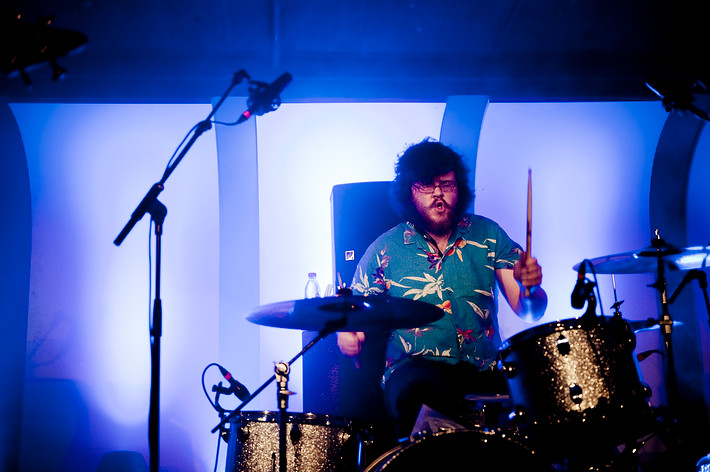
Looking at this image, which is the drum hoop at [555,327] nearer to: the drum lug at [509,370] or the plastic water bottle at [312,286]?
the drum lug at [509,370]

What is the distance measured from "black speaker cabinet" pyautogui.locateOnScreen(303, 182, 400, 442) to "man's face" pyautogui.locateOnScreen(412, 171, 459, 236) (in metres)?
0.34

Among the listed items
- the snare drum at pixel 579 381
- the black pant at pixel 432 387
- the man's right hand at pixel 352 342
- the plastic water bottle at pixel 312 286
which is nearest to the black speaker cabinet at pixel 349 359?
Answer: the plastic water bottle at pixel 312 286

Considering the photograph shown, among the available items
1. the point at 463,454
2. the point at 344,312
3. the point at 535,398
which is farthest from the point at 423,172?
the point at 463,454

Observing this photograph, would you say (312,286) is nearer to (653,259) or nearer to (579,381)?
(579,381)

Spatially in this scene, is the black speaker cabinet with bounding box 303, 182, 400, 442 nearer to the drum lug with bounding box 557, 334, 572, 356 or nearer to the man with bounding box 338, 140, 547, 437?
the man with bounding box 338, 140, 547, 437

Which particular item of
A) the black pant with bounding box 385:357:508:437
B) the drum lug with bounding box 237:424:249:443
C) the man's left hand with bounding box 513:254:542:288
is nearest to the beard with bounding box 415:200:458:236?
the man's left hand with bounding box 513:254:542:288

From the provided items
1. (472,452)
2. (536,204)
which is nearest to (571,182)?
(536,204)

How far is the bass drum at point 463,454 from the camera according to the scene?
5.98 feet

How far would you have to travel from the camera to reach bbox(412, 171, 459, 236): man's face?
3289 millimetres

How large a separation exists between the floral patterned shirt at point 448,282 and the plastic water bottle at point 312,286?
2.59ft

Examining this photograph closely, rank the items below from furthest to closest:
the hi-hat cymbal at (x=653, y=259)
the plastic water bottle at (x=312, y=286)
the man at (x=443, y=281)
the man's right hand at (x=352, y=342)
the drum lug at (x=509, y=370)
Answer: the plastic water bottle at (x=312, y=286)
the hi-hat cymbal at (x=653, y=259)
the man's right hand at (x=352, y=342)
the man at (x=443, y=281)
the drum lug at (x=509, y=370)

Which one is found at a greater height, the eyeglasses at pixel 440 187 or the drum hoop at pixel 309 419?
the eyeglasses at pixel 440 187

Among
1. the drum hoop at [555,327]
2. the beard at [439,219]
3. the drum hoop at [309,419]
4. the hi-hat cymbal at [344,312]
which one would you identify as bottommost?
the drum hoop at [309,419]

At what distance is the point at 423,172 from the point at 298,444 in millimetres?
1800
